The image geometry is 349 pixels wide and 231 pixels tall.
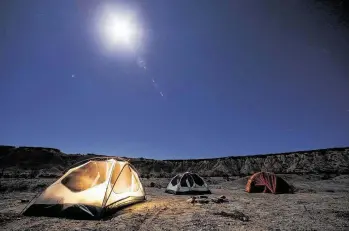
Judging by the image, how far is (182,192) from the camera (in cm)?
2059

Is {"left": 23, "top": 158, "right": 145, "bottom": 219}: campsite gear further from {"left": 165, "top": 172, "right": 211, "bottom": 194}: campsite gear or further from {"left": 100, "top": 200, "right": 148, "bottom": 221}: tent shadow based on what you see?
{"left": 165, "top": 172, "right": 211, "bottom": 194}: campsite gear

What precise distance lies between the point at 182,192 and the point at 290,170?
47.7 meters

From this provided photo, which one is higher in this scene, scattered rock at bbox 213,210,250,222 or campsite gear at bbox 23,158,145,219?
campsite gear at bbox 23,158,145,219

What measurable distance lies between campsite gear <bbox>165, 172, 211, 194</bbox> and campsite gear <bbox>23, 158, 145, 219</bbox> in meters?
8.20

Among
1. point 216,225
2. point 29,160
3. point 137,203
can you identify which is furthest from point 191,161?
point 216,225

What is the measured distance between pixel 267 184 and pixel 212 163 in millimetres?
48652

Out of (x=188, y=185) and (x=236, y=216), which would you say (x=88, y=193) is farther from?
(x=188, y=185)

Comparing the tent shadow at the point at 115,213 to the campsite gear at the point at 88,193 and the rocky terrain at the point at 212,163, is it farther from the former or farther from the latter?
the rocky terrain at the point at 212,163

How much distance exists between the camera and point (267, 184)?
2316 cm

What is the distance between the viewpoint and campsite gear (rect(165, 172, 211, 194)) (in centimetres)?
2072

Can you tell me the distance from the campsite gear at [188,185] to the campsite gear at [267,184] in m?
4.93

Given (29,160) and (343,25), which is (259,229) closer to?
(343,25)

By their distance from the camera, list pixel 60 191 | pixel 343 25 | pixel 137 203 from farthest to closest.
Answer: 1. pixel 137 203
2. pixel 343 25
3. pixel 60 191

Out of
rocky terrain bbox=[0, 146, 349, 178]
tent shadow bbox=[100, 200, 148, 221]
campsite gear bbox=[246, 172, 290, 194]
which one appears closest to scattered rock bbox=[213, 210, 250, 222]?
tent shadow bbox=[100, 200, 148, 221]
